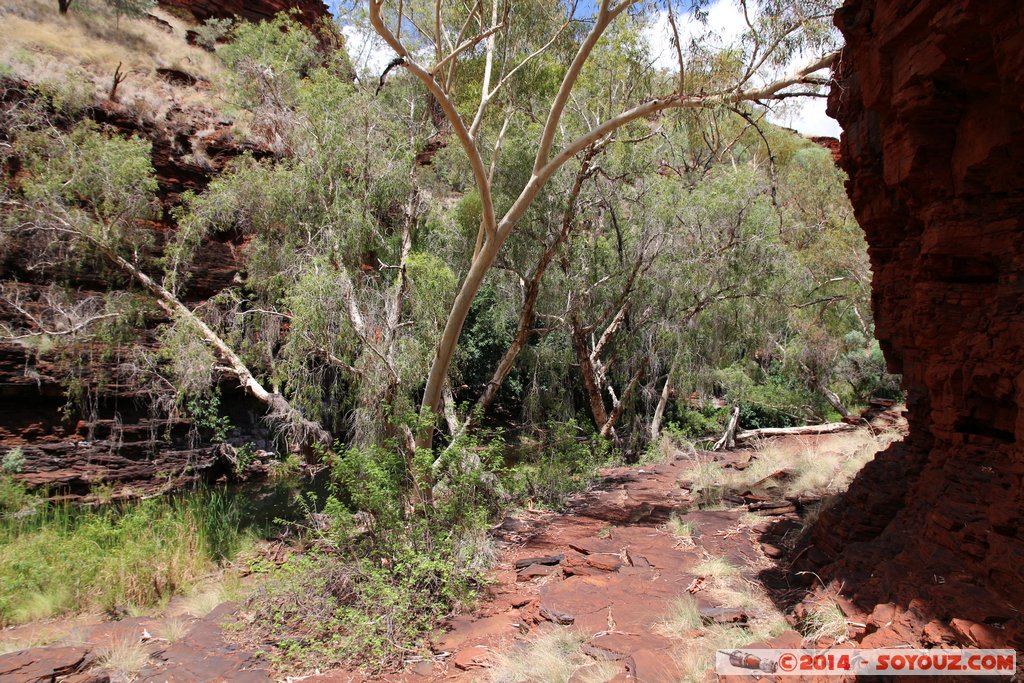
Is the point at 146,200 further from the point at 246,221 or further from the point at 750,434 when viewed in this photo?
the point at 750,434

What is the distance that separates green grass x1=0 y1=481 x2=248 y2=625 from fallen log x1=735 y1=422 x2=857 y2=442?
11.8 meters

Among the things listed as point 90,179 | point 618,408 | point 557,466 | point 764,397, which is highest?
point 90,179

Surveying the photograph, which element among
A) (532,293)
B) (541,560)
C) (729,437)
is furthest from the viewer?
(729,437)

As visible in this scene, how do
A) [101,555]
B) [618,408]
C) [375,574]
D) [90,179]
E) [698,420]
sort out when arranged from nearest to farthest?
[375,574], [101,555], [90,179], [618,408], [698,420]

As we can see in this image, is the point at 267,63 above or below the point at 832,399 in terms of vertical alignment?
above

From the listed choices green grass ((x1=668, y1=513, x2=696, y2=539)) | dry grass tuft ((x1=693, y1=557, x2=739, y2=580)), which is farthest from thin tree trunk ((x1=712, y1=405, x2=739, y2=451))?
dry grass tuft ((x1=693, y1=557, x2=739, y2=580))

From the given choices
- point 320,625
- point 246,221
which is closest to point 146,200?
point 246,221

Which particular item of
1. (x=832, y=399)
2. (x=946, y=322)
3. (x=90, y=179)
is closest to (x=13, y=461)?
(x=90, y=179)

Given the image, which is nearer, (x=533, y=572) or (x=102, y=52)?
(x=533, y=572)

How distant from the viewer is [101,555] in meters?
8.09

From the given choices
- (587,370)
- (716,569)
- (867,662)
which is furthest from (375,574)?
(587,370)

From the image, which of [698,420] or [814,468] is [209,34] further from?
[814,468]

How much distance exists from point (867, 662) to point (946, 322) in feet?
8.12

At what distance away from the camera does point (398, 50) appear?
6445 mm
